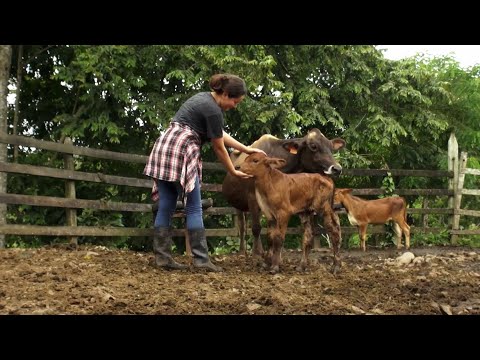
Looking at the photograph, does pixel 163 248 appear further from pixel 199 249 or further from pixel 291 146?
pixel 291 146

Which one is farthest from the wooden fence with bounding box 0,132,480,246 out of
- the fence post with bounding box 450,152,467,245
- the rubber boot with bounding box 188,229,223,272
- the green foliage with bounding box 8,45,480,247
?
the fence post with bounding box 450,152,467,245

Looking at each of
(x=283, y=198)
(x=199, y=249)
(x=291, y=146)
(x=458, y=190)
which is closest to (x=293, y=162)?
(x=291, y=146)

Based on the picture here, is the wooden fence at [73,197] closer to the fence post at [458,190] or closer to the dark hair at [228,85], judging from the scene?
the fence post at [458,190]

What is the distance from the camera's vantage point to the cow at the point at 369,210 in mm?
11648

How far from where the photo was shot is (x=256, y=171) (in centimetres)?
659

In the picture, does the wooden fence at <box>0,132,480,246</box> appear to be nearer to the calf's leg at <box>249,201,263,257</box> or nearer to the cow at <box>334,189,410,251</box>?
the cow at <box>334,189,410,251</box>

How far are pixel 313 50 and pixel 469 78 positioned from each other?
5618 mm

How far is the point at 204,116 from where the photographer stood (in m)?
5.94

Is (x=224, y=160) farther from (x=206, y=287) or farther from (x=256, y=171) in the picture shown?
(x=206, y=287)

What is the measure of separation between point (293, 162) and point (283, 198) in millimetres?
1531

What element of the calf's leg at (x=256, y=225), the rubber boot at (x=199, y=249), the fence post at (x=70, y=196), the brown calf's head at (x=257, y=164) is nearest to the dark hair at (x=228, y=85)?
the brown calf's head at (x=257, y=164)

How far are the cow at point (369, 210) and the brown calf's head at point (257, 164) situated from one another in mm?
5288

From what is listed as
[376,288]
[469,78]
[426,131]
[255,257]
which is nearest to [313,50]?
[426,131]

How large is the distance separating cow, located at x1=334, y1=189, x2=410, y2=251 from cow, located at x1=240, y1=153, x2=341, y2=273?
4747 millimetres
